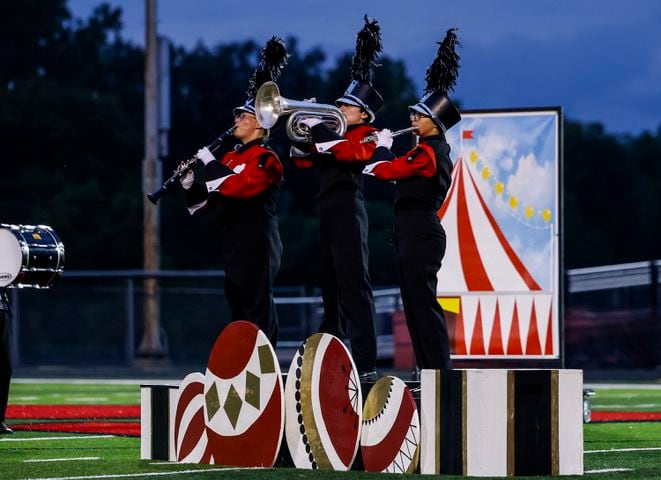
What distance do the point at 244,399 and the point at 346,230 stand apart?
1135mm

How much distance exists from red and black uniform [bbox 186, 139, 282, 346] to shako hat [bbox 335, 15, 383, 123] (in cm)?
56

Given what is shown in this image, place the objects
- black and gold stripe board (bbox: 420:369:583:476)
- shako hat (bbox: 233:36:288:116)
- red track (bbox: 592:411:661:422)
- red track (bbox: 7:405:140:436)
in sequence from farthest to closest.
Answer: red track (bbox: 592:411:661:422)
red track (bbox: 7:405:140:436)
shako hat (bbox: 233:36:288:116)
black and gold stripe board (bbox: 420:369:583:476)

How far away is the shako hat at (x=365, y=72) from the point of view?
8.53 metres

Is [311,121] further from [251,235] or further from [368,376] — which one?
[368,376]

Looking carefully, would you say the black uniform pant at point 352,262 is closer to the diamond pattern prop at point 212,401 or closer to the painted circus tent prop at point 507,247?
Answer: the diamond pattern prop at point 212,401

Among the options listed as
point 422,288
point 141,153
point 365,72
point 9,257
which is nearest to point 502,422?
point 422,288

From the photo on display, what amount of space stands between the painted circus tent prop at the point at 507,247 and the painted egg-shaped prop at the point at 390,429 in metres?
4.35

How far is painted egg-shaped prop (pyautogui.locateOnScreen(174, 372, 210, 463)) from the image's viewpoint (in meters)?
7.91

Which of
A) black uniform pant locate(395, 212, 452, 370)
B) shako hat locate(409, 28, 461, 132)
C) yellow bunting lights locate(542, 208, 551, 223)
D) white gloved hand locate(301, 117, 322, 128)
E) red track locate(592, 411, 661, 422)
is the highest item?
shako hat locate(409, 28, 461, 132)

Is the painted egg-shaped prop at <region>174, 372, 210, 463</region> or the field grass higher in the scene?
the painted egg-shaped prop at <region>174, 372, 210, 463</region>

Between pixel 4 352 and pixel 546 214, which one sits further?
pixel 546 214

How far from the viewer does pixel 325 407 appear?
24.5ft

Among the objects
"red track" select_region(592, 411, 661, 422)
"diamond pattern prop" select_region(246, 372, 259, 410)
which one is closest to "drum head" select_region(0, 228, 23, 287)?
"diamond pattern prop" select_region(246, 372, 259, 410)

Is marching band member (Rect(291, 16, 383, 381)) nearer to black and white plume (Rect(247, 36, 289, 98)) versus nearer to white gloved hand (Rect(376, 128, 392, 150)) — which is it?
white gloved hand (Rect(376, 128, 392, 150))
